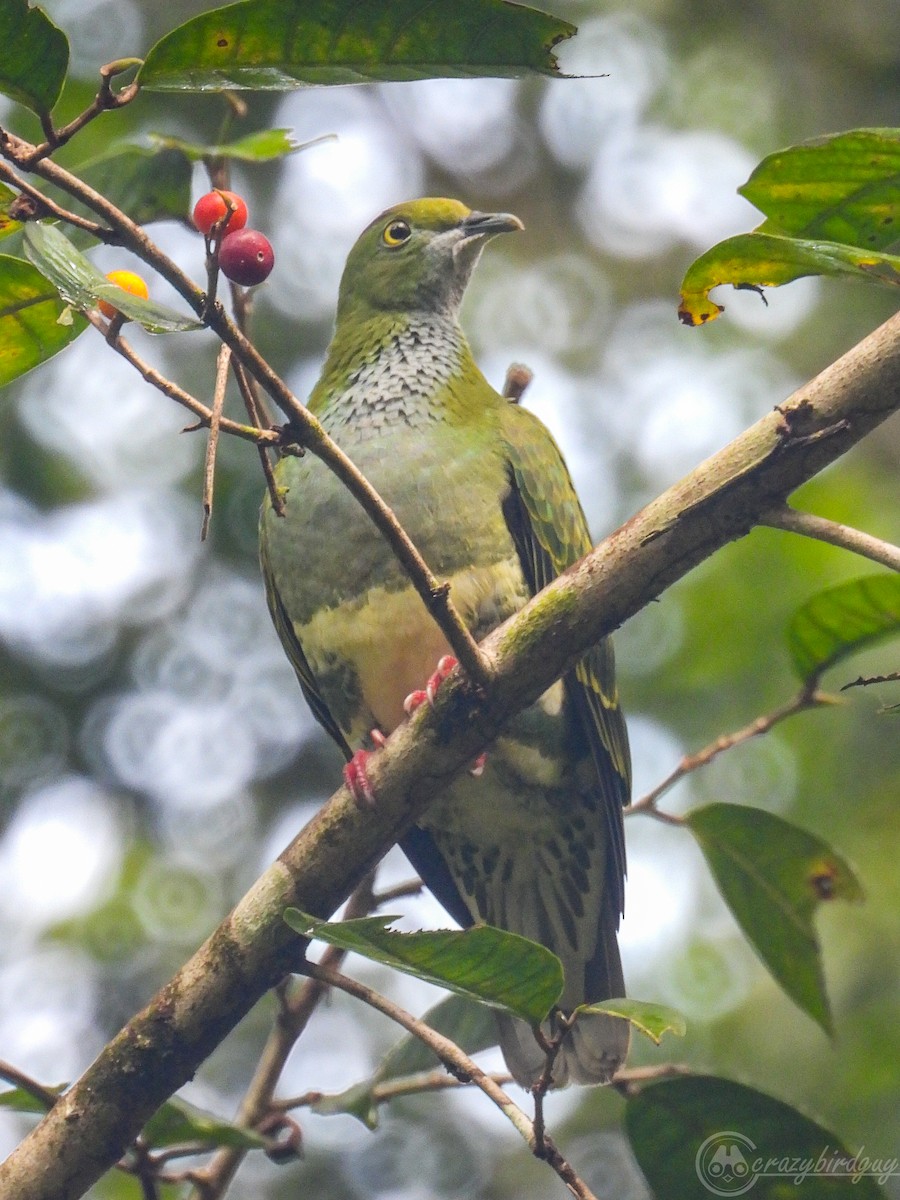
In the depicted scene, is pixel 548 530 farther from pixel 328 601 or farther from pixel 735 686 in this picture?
pixel 735 686

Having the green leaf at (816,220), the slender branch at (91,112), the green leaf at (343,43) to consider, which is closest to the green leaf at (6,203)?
the slender branch at (91,112)

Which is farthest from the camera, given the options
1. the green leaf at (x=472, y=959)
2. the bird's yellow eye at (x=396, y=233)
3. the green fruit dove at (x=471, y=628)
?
the bird's yellow eye at (x=396, y=233)

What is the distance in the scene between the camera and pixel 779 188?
2.24 meters

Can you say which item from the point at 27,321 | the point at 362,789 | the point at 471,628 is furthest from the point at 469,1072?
the point at 27,321

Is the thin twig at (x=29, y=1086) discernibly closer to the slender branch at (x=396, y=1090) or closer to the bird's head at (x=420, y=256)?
the slender branch at (x=396, y=1090)

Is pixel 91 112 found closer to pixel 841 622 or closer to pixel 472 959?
pixel 472 959

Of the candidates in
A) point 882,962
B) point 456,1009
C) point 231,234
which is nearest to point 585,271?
point 882,962

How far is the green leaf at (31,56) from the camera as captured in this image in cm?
181

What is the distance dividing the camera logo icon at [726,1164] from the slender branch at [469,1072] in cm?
41

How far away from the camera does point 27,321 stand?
2.24 m

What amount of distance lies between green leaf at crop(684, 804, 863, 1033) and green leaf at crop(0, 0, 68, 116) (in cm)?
198

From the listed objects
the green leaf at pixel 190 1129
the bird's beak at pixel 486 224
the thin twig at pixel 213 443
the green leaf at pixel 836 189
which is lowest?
the green leaf at pixel 190 1129

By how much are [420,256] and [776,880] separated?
220 cm

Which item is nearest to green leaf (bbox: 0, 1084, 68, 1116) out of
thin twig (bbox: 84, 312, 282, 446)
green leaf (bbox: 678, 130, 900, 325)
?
thin twig (bbox: 84, 312, 282, 446)
